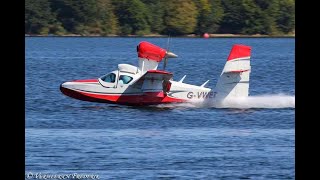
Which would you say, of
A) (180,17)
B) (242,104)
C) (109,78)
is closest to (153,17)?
(180,17)

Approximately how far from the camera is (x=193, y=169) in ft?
45.9

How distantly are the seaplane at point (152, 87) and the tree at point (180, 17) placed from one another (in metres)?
87.2

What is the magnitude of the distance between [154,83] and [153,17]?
89.6 meters

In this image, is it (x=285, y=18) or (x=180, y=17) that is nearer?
(x=285, y=18)

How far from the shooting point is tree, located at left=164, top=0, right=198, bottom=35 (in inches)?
4530

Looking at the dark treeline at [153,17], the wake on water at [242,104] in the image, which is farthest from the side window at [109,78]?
the dark treeline at [153,17]

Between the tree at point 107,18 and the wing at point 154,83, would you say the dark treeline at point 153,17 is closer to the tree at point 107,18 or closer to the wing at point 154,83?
the tree at point 107,18

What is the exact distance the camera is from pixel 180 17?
114m

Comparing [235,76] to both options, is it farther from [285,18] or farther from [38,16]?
[285,18]

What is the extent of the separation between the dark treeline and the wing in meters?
87.1
